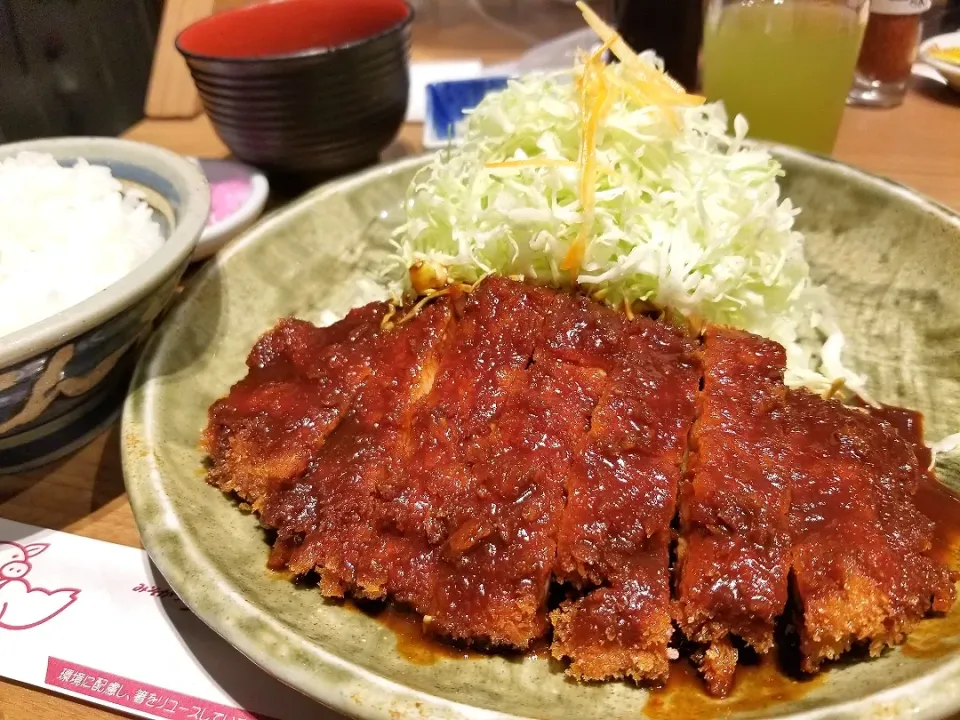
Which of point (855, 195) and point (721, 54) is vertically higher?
point (721, 54)

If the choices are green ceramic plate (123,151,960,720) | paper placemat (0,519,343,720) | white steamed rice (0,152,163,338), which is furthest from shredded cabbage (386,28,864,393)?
paper placemat (0,519,343,720)

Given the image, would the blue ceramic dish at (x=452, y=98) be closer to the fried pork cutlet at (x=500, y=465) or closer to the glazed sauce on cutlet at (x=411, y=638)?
the fried pork cutlet at (x=500, y=465)

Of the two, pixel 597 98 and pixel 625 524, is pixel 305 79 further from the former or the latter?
pixel 625 524

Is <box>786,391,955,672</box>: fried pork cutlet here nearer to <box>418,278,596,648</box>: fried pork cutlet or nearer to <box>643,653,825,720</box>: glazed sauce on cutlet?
<box>643,653,825,720</box>: glazed sauce on cutlet

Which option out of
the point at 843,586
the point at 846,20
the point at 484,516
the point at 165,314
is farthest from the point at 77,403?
the point at 846,20

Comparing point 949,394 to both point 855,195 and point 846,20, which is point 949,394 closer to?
point 855,195
